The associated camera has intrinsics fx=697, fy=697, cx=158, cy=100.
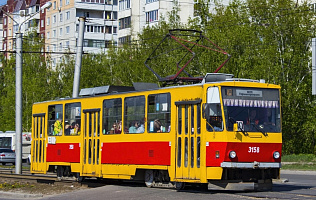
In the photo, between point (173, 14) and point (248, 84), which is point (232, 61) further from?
point (248, 84)

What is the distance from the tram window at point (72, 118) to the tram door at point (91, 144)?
0.52m

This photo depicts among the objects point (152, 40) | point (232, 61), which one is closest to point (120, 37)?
point (152, 40)

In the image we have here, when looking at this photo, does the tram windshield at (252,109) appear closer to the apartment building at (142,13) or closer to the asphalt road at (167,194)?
the asphalt road at (167,194)

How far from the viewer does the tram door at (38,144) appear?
2777cm

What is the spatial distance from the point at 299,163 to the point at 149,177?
22381 mm

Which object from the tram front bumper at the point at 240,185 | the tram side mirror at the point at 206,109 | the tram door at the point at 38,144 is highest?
the tram side mirror at the point at 206,109

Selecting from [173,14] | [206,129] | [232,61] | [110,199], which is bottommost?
[110,199]

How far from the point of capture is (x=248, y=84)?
64.5 feet

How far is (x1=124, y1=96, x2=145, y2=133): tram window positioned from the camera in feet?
71.2

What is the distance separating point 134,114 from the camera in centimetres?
2206

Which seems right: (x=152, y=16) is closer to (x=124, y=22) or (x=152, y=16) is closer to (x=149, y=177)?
(x=124, y=22)

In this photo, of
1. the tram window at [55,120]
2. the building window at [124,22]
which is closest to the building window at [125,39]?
the building window at [124,22]

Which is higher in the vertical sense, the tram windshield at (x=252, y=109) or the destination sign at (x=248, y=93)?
the destination sign at (x=248, y=93)

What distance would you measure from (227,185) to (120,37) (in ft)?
227
